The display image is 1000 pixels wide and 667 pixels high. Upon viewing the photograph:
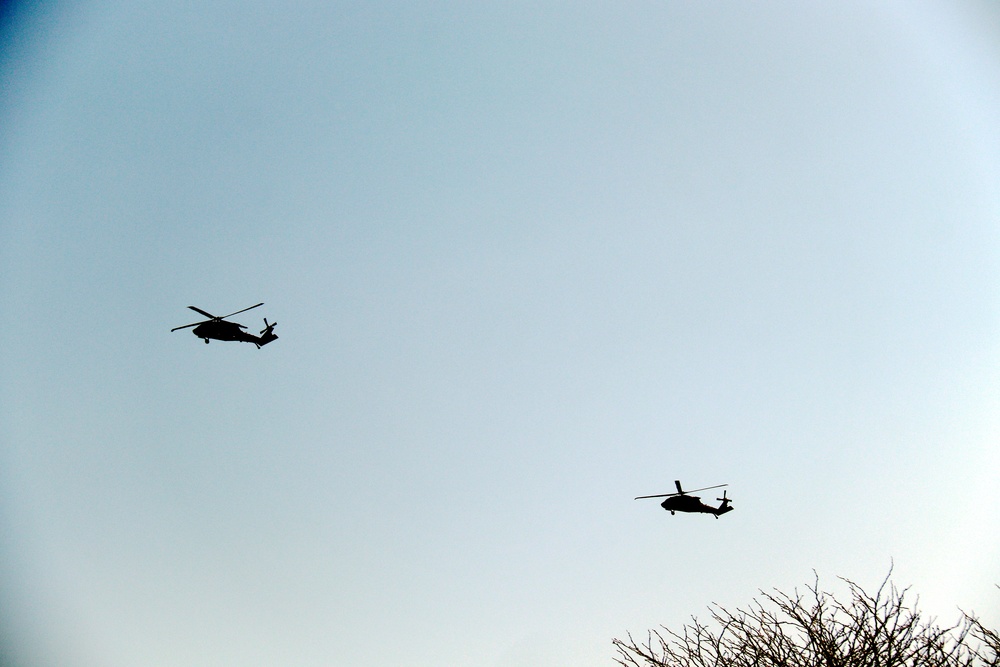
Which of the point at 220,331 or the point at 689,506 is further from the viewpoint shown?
the point at 220,331

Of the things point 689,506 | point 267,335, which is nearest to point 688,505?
point 689,506

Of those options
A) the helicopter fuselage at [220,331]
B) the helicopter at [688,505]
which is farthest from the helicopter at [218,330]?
the helicopter at [688,505]

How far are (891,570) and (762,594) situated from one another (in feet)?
9.32

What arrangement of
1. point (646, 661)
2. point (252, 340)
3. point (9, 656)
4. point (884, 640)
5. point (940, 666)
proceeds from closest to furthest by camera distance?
point (940, 666), point (884, 640), point (646, 661), point (252, 340), point (9, 656)

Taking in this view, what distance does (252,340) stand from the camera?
72.0 feet

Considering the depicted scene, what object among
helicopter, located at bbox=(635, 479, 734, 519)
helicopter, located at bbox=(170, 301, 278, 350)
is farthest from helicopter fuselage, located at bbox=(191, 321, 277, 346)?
helicopter, located at bbox=(635, 479, 734, 519)

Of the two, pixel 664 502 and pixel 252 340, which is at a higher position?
pixel 252 340

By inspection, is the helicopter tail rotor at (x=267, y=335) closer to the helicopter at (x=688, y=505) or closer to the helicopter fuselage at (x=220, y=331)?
the helicopter fuselage at (x=220, y=331)

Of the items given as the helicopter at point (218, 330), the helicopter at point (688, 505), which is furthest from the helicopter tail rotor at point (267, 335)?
the helicopter at point (688, 505)

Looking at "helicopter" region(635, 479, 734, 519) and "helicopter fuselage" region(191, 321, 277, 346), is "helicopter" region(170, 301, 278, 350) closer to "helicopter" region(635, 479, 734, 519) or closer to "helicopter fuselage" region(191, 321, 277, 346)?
"helicopter fuselage" region(191, 321, 277, 346)

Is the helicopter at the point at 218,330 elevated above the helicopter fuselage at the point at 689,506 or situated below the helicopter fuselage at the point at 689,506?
above

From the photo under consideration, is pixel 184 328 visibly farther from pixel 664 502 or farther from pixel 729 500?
pixel 729 500

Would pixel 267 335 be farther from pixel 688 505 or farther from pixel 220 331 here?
pixel 688 505

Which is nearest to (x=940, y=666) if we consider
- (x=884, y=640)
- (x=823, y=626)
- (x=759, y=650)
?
(x=884, y=640)
